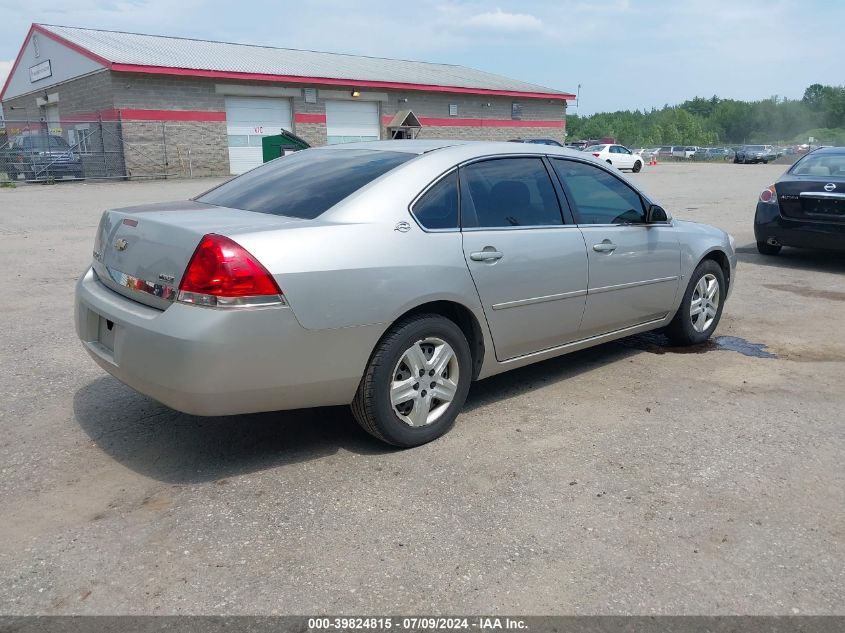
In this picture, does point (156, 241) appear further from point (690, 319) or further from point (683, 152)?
point (683, 152)

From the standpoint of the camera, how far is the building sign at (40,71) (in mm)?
34344

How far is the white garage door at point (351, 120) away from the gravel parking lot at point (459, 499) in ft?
99.2

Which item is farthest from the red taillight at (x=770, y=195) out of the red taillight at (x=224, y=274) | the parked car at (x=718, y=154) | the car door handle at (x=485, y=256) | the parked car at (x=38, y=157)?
the parked car at (x=718, y=154)

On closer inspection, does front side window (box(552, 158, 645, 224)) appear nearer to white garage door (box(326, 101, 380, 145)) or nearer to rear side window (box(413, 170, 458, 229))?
rear side window (box(413, 170, 458, 229))

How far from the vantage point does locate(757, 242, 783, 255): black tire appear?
10280 mm

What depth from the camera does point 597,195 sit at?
5.00 meters

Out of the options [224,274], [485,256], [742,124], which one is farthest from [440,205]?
[742,124]

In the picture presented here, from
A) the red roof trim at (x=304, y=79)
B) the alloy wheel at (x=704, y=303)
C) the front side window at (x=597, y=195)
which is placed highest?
the red roof trim at (x=304, y=79)

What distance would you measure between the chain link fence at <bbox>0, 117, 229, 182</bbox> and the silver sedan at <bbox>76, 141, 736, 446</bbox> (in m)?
24.7

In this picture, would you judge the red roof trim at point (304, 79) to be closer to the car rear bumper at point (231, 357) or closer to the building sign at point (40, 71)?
the building sign at point (40, 71)

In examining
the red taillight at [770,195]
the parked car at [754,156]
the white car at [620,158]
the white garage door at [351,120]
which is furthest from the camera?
the parked car at [754,156]

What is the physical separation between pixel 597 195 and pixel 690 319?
1.41 m

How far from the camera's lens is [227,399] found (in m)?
3.33

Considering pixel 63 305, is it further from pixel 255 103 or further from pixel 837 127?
pixel 837 127
